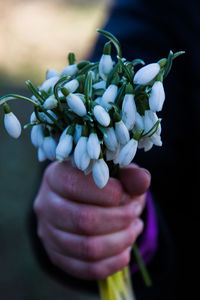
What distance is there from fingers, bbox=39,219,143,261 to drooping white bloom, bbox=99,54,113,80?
1.10 feet

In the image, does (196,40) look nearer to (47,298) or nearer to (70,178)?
(70,178)

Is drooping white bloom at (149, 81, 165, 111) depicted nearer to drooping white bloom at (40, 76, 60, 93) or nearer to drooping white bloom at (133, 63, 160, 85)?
drooping white bloom at (133, 63, 160, 85)

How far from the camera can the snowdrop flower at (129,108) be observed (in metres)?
0.50

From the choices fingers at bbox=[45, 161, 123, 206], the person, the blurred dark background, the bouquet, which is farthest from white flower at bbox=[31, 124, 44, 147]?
Answer: the blurred dark background

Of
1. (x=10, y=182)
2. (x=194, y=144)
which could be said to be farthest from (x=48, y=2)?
(x=194, y=144)

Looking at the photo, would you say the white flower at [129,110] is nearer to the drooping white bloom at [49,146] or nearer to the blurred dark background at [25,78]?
the drooping white bloom at [49,146]

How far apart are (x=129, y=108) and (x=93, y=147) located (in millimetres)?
68

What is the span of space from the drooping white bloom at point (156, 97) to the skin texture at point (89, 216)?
18cm

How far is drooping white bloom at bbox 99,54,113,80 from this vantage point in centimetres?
55

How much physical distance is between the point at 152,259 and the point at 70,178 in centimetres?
51

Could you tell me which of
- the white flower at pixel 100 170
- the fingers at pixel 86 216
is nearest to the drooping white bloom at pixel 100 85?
the white flower at pixel 100 170

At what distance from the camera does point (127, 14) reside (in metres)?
1.26

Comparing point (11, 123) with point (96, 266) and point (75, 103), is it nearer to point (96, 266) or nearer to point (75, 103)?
point (75, 103)

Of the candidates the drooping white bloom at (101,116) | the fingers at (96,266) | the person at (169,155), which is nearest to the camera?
the drooping white bloom at (101,116)
